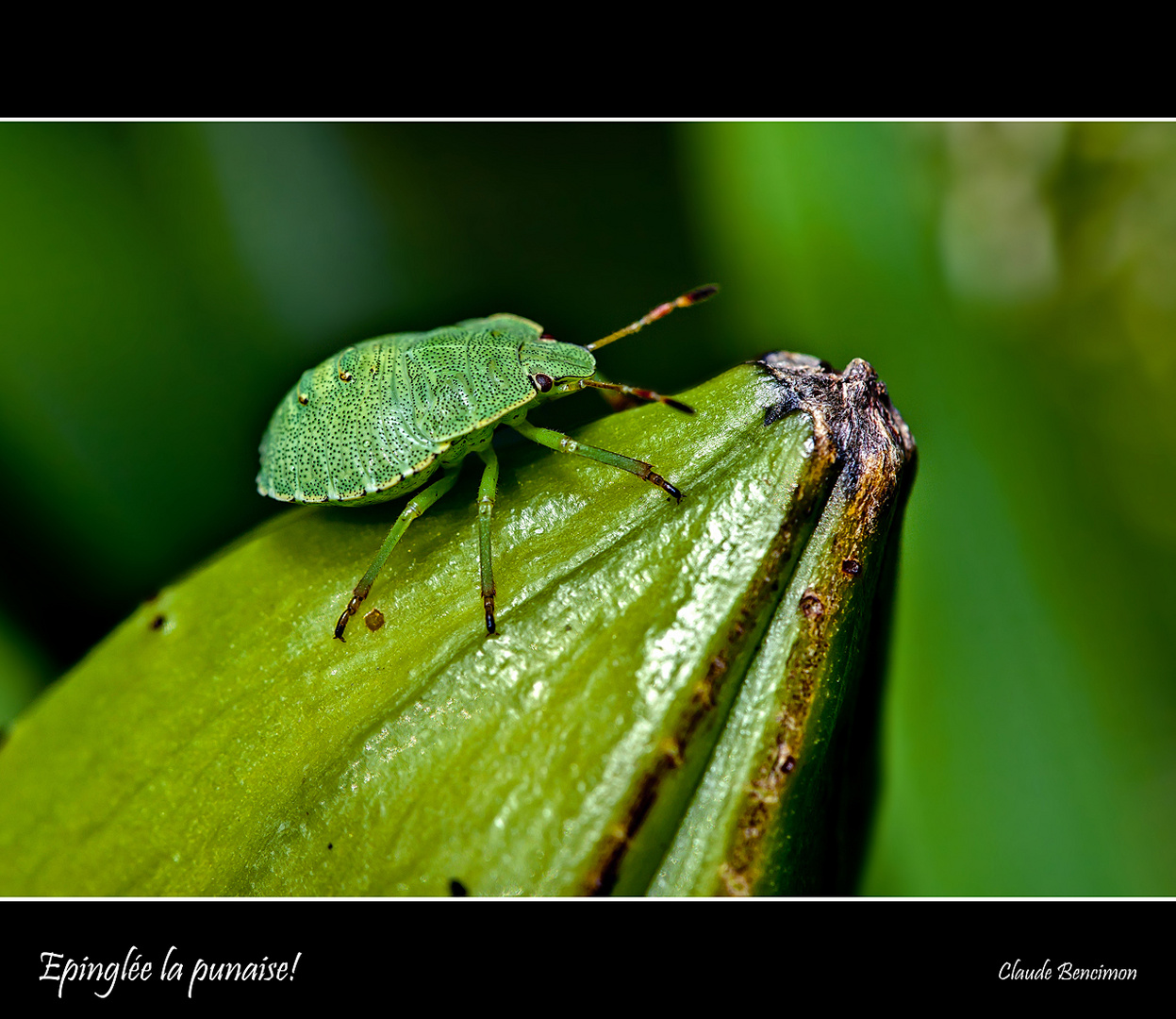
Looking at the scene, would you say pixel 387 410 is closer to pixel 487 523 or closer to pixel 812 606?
pixel 487 523

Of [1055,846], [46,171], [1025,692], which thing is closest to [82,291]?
[46,171]

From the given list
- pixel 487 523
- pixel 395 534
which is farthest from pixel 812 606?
pixel 395 534

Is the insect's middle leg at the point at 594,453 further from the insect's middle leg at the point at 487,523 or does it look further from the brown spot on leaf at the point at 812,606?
the brown spot on leaf at the point at 812,606

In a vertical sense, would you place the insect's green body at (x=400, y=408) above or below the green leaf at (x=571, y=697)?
above

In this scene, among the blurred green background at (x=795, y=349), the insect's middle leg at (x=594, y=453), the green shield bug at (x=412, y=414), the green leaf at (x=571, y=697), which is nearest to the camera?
the green leaf at (x=571, y=697)

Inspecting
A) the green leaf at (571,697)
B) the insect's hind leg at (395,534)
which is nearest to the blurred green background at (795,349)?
the green leaf at (571,697)

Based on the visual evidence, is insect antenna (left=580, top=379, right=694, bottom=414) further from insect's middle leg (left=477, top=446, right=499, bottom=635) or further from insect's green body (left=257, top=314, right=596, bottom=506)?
insect's middle leg (left=477, top=446, right=499, bottom=635)

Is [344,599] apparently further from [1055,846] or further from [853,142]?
[853,142]
